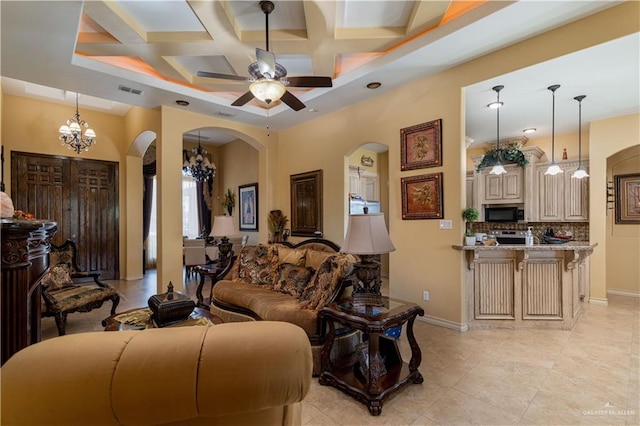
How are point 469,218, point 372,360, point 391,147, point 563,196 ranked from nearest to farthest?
point 372,360 → point 469,218 → point 391,147 → point 563,196

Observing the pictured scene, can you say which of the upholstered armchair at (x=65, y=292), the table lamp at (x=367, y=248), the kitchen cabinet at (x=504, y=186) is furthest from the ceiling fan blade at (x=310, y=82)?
the kitchen cabinet at (x=504, y=186)

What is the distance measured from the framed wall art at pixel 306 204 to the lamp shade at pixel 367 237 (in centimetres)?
290

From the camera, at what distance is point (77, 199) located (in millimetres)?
6180

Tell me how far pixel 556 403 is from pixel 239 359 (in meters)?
2.55

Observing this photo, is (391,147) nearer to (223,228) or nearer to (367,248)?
(367,248)

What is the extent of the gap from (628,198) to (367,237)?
5773 millimetres

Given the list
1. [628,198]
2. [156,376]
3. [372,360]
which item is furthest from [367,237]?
[628,198]

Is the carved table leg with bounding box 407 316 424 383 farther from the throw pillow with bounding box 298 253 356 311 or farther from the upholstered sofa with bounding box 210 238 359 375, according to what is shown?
the throw pillow with bounding box 298 253 356 311

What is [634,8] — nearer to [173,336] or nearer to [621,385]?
[621,385]

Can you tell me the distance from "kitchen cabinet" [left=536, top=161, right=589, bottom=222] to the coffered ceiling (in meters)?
1.22

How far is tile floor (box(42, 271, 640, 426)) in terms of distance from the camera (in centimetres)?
203

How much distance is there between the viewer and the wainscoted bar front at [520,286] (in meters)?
3.57

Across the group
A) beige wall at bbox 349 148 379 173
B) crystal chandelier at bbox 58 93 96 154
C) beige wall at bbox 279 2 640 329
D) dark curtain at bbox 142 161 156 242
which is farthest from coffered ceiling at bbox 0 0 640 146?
dark curtain at bbox 142 161 156 242

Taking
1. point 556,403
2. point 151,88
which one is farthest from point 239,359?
point 151,88
